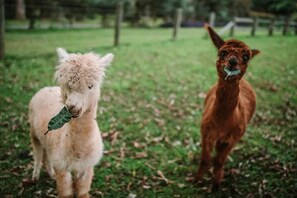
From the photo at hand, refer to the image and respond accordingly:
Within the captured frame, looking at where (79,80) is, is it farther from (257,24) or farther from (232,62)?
(257,24)

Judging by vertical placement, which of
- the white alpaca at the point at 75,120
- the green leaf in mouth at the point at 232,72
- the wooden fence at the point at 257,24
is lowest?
the white alpaca at the point at 75,120

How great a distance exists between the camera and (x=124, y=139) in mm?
5836

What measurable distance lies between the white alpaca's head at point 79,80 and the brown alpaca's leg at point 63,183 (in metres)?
0.84

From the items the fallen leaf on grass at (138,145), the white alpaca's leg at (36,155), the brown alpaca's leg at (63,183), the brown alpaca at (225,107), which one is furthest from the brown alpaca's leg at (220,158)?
the white alpaca's leg at (36,155)

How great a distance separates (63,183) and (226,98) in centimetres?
232

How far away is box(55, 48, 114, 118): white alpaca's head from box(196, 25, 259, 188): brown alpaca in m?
1.59

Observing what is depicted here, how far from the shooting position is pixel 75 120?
327cm

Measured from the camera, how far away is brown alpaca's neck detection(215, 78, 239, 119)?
12.7 feet

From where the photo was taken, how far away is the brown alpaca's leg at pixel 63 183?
3.44 metres

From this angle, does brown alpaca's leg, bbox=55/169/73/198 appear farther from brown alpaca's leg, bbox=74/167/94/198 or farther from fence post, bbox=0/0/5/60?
fence post, bbox=0/0/5/60

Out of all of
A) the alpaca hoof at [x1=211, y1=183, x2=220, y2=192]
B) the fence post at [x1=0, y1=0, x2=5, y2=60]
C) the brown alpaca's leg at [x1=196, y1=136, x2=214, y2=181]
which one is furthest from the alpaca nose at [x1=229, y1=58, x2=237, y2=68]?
the fence post at [x1=0, y1=0, x2=5, y2=60]

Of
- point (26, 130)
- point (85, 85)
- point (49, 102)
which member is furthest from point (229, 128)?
point (26, 130)

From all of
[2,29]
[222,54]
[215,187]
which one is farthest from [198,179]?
[2,29]

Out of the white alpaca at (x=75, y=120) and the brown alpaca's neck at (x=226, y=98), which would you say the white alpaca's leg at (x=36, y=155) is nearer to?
the white alpaca at (x=75, y=120)
